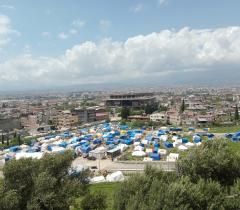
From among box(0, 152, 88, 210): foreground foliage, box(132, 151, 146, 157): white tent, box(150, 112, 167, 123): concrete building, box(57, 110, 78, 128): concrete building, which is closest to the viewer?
box(0, 152, 88, 210): foreground foliage

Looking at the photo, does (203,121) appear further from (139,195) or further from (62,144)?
(139,195)

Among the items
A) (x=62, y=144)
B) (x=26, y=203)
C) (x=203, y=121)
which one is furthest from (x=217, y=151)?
(x=203, y=121)

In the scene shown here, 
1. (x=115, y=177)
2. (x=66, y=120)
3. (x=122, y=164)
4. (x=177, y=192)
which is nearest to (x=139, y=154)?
(x=122, y=164)

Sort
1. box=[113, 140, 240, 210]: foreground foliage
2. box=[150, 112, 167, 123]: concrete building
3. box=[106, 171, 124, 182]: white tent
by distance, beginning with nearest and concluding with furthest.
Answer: box=[113, 140, 240, 210]: foreground foliage, box=[106, 171, 124, 182]: white tent, box=[150, 112, 167, 123]: concrete building

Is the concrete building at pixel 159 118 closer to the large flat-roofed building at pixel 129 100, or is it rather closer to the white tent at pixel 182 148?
the white tent at pixel 182 148

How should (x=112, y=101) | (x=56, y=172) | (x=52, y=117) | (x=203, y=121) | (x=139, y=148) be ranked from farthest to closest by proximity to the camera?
(x=112, y=101)
(x=52, y=117)
(x=203, y=121)
(x=139, y=148)
(x=56, y=172)

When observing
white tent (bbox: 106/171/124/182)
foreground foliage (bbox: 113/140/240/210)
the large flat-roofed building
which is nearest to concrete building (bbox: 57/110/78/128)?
the large flat-roofed building

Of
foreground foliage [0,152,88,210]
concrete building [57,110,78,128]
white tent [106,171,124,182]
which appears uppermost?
foreground foliage [0,152,88,210]

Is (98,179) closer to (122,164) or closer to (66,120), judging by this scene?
(122,164)

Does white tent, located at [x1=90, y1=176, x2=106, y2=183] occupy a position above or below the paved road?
above

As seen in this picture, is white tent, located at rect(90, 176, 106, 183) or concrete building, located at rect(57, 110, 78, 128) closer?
white tent, located at rect(90, 176, 106, 183)

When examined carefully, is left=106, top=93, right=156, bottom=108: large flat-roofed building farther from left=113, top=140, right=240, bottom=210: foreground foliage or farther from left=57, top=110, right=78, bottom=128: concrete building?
left=113, top=140, right=240, bottom=210: foreground foliage
